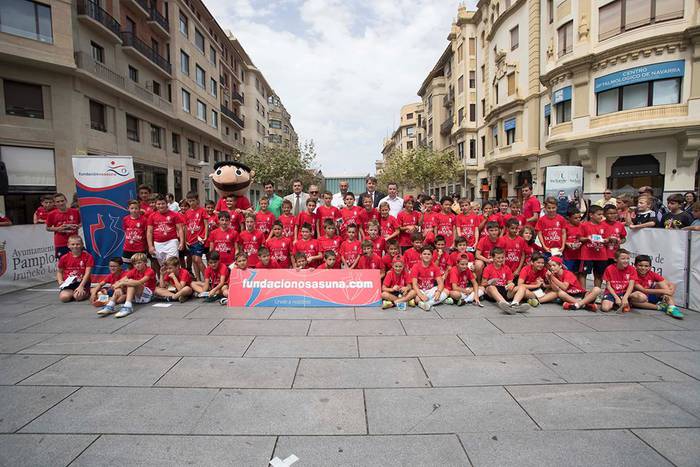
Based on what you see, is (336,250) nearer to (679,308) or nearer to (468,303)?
(468,303)

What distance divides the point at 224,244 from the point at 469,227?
5.25 meters

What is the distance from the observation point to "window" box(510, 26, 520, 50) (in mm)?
26562

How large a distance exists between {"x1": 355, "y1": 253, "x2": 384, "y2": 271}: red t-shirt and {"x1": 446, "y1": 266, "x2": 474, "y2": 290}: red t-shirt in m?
1.36

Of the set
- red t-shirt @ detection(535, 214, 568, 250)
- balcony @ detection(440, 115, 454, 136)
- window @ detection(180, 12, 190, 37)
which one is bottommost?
red t-shirt @ detection(535, 214, 568, 250)

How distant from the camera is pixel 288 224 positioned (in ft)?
26.0

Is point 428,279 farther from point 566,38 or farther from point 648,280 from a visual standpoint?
point 566,38

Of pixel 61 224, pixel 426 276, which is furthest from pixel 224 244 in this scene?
pixel 426 276

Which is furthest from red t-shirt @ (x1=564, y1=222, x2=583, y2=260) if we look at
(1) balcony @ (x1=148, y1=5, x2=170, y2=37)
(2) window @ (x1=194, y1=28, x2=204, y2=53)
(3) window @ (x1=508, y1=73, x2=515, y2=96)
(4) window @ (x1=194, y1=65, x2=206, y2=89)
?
(2) window @ (x1=194, y1=28, x2=204, y2=53)

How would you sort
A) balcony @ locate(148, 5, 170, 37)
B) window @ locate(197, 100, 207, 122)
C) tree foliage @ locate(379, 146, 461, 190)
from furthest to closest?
tree foliage @ locate(379, 146, 461, 190) < window @ locate(197, 100, 207, 122) < balcony @ locate(148, 5, 170, 37)

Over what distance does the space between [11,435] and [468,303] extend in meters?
6.23

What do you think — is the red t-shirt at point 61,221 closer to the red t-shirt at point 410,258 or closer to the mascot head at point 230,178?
the mascot head at point 230,178

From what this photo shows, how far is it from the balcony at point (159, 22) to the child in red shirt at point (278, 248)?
25275 millimetres

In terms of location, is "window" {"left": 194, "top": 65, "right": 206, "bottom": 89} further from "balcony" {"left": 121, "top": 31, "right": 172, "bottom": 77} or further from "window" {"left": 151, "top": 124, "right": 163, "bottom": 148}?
"window" {"left": 151, "top": 124, "right": 163, "bottom": 148}

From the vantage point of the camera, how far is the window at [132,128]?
22.0 metres
